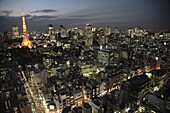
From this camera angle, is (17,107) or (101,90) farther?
(101,90)

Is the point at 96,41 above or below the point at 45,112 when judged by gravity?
above

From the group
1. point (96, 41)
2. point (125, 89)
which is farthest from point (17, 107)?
point (96, 41)

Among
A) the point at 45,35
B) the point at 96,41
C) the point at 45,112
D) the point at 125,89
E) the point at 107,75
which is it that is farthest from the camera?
the point at 45,35

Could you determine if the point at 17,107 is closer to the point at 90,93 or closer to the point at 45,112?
the point at 45,112

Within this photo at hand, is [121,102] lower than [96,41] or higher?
lower

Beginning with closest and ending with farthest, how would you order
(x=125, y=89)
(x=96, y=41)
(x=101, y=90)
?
(x=125, y=89) < (x=101, y=90) < (x=96, y=41)

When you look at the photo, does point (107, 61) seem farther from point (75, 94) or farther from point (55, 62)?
point (75, 94)

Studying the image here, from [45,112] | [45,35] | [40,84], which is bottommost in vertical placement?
[45,112]

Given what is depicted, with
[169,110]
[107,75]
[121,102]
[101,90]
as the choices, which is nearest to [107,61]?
[107,75]

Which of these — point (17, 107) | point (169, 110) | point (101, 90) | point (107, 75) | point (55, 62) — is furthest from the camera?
point (55, 62)
